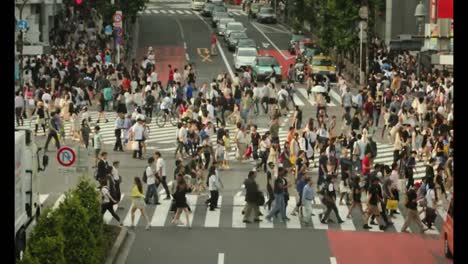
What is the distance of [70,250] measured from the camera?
2422 cm

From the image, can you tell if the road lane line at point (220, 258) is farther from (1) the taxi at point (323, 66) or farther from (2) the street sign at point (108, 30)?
(2) the street sign at point (108, 30)

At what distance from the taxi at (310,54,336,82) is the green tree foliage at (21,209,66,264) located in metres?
41.2

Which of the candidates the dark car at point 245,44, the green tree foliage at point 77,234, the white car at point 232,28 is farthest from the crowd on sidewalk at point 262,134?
the white car at point 232,28

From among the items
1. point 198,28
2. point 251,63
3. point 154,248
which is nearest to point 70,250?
point 154,248

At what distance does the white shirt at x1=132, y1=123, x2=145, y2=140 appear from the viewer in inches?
1618

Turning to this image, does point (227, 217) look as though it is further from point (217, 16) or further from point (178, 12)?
point (178, 12)

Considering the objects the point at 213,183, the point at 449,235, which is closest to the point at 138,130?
the point at 213,183

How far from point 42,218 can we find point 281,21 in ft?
258

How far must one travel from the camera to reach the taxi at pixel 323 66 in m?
64.4

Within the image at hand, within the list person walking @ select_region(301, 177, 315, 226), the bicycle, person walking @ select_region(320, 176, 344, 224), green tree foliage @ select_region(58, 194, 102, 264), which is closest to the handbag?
person walking @ select_region(320, 176, 344, 224)

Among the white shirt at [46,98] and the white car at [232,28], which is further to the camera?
the white car at [232,28]

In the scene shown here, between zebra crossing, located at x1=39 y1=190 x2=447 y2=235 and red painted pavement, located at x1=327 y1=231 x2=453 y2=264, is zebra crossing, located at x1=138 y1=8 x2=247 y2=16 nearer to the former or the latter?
zebra crossing, located at x1=39 y1=190 x2=447 y2=235

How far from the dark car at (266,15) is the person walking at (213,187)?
66187mm
